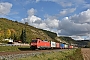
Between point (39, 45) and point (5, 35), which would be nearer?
point (39, 45)

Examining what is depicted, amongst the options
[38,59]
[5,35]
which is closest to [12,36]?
[5,35]

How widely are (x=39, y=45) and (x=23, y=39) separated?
7469cm

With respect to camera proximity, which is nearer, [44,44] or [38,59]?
[38,59]

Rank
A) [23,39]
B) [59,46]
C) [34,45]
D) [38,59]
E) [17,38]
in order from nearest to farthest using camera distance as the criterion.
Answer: [38,59]
[34,45]
[59,46]
[23,39]
[17,38]

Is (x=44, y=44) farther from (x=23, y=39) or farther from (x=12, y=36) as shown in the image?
(x=12, y=36)

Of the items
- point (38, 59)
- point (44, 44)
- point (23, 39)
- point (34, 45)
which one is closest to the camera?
point (38, 59)

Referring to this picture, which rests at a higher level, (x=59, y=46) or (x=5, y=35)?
(x=5, y=35)

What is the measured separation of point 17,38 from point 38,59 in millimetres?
128110

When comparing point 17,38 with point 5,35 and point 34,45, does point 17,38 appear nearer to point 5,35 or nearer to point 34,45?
point 5,35

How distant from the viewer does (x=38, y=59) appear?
28.8m

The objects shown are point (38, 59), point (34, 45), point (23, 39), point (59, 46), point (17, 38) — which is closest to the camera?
point (38, 59)

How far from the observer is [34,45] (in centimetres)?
6512

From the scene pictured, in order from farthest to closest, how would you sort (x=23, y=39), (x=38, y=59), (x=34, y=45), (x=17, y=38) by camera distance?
(x=17, y=38) < (x=23, y=39) < (x=34, y=45) < (x=38, y=59)

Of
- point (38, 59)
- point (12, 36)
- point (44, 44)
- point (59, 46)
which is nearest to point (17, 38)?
point (12, 36)
